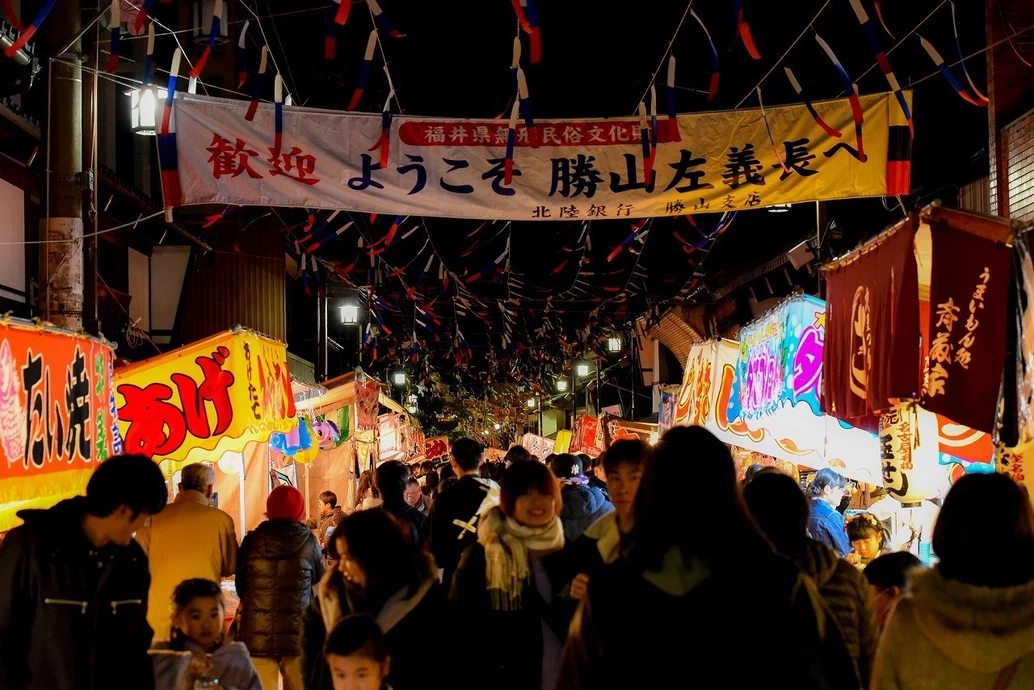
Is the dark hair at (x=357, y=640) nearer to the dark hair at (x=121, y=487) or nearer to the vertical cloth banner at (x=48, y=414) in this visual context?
the dark hair at (x=121, y=487)

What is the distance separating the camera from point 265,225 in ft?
82.0

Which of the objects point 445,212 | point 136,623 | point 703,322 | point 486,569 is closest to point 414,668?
point 486,569

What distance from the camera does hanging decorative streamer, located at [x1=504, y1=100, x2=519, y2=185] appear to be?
938 cm

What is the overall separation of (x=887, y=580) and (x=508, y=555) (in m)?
2.01

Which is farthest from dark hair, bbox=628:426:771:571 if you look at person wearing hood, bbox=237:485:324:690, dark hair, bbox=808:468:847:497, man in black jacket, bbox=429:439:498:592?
dark hair, bbox=808:468:847:497

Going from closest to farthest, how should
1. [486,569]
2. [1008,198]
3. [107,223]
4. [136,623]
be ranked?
[136,623] → [486,569] → [1008,198] → [107,223]

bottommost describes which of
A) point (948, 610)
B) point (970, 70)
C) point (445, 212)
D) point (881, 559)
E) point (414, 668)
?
point (414, 668)

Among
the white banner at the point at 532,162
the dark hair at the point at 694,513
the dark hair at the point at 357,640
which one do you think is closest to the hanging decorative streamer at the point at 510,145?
the white banner at the point at 532,162

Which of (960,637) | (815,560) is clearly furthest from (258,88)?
(960,637)

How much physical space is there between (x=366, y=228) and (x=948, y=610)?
24.8 metres

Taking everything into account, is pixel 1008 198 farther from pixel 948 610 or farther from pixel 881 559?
pixel 948 610

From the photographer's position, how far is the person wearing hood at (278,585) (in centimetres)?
746

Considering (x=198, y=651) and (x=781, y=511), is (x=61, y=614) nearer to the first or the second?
(x=198, y=651)

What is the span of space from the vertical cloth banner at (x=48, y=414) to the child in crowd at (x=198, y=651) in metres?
2.19
